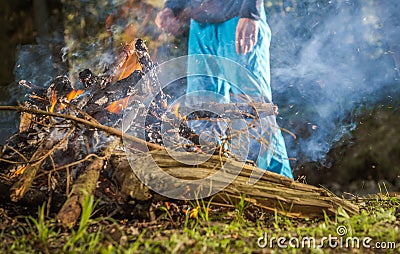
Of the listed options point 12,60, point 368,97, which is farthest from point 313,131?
point 12,60

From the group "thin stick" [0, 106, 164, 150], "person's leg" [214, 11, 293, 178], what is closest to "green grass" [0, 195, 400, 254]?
"thin stick" [0, 106, 164, 150]

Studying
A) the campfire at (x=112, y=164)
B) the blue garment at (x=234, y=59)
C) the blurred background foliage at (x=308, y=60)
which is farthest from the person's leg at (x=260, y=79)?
the campfire at (x=112, y=164)

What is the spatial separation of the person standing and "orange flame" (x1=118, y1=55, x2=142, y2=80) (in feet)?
2.02

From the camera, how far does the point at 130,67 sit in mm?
3885

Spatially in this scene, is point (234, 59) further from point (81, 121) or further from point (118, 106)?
point (81, 121)

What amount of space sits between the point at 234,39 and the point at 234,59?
211 millimetres

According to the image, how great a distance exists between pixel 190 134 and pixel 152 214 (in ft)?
3.18

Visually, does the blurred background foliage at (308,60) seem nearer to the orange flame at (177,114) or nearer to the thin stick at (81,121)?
the orange flame at (177,114)

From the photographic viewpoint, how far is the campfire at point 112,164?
247 cm

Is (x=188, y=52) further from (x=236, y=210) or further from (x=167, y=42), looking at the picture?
(x=236, y=210)

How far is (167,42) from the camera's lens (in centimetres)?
458

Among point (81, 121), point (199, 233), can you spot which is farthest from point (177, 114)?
point (199, 233)

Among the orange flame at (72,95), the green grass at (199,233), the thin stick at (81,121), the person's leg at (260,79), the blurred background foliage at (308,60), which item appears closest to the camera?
the green grass at (199,233)

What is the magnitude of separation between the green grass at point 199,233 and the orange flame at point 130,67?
168 cm
